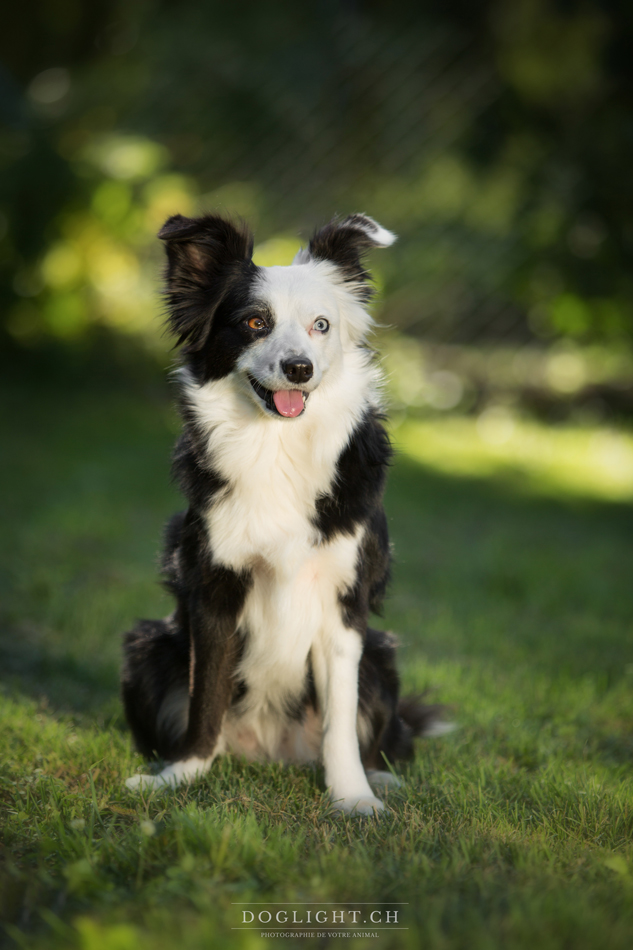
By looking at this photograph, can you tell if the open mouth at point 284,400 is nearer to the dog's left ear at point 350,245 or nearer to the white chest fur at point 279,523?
the white chest fur at point 279,523

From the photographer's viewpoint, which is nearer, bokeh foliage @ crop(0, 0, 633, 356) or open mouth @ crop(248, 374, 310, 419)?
open mouth @ crop(248, 374, 310, 419)

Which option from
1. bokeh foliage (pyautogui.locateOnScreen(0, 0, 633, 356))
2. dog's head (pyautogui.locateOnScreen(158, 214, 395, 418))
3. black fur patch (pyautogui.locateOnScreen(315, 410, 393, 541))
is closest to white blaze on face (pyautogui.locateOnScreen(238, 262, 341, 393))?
dog's head (pyautogui.locateOnScreen(158, 214, 395, 418))

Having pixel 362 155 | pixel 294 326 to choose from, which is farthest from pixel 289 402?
pixel 362 155

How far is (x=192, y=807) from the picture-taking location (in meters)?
1.97

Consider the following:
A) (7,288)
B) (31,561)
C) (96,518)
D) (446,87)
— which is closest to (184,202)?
(7,288)

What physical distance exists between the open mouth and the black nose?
51mm

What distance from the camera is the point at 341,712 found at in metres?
2.39

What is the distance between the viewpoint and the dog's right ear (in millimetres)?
2514

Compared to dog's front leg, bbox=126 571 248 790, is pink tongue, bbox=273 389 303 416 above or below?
above

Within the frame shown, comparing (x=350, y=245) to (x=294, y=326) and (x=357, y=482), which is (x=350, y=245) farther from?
(x=357, y=482)

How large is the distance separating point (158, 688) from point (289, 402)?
3.46 feet

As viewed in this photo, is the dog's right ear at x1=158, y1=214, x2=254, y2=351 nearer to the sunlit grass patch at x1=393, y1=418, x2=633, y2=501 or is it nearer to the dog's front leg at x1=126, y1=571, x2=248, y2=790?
the dog's front leg at x1=126, y1=571, x2=248, y2=790

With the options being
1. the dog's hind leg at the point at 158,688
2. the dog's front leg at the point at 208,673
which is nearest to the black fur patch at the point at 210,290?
the dog's front leg at the point at 208,673

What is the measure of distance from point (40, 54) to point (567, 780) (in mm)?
16299
